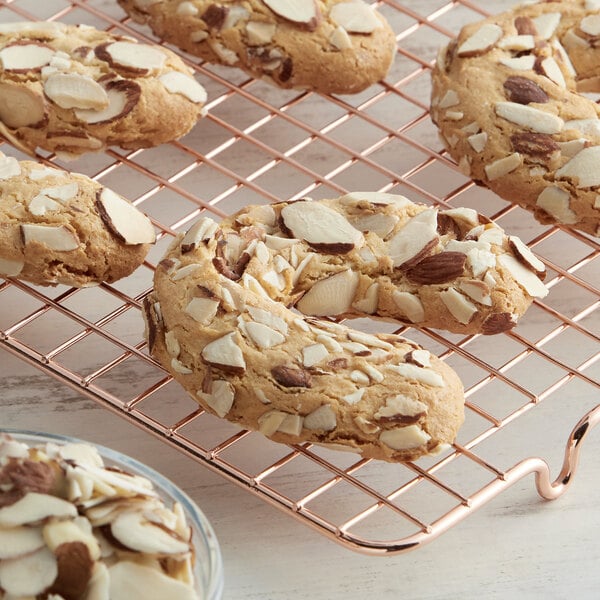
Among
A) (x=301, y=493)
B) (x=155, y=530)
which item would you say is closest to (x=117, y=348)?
(x=301, y=493)

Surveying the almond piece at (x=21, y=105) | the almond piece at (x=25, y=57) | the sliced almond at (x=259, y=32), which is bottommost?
the almond piece at (x=21, y=105)

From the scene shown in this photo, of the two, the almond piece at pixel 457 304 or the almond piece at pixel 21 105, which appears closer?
the almond piece at pixel 457 304

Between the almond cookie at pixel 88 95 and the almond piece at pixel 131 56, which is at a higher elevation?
the almond piece at pixel 131 56

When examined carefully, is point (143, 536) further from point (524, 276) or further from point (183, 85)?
point (183, 85)

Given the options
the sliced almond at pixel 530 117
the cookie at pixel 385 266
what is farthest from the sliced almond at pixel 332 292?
the sliced almond at pixel 530 117

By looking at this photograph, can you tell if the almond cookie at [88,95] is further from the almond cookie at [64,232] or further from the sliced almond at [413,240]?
the sliced almond at [413,240]

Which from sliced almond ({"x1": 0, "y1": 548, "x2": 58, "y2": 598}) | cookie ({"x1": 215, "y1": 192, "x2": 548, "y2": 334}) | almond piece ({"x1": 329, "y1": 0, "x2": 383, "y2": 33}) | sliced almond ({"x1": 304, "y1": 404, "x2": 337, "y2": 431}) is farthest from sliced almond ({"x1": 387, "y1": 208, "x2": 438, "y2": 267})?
sliced almond ({"x1": 0, "y1": 548, "x2": 58, "y2": 598})

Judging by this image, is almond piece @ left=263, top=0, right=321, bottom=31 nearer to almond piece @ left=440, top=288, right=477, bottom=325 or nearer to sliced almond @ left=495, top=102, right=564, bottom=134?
sliced almond @ left=495, top=102, right=564, bottom=134
